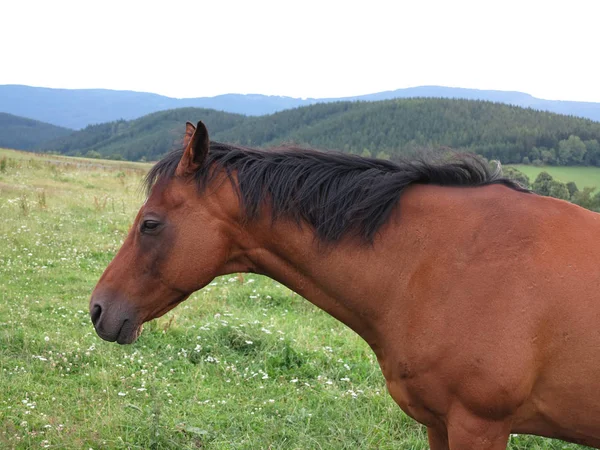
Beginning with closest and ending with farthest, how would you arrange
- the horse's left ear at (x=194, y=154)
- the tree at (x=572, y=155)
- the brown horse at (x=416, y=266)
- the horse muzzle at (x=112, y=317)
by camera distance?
1. the brown horse at (x=416, y=266)
2. the horse's left ear at (x=194, y=154)
3. the horse muzzle at (x=112, y=317)
4. the tree at (x=572, y=155)

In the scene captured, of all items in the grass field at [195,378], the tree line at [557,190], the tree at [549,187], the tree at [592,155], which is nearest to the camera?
the grass field at [195,378]

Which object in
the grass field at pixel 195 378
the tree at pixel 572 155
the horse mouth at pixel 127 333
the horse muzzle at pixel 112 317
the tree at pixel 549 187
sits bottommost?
the grass field at pixel 195 378

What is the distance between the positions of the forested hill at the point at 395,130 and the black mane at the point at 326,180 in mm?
254

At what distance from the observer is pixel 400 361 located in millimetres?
2629

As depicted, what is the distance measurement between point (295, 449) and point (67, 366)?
103 inches

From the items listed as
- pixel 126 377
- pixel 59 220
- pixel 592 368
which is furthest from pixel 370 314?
pixel 59 220

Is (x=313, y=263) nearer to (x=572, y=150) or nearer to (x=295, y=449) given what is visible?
(x=295, y=449)

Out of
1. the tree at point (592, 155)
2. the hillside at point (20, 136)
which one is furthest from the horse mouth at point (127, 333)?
the hillside at point (20, 136)

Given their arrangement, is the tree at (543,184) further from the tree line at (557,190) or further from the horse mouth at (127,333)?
the horse mouth at (127,333)

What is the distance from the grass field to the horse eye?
0.15 meters

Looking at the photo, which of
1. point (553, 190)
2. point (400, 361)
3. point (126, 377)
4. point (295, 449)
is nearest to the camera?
point (400, 361)

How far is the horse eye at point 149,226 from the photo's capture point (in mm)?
2797

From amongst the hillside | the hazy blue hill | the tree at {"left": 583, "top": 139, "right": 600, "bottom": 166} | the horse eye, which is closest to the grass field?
the horse eye

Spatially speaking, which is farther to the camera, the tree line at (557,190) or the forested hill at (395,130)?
the forested hill at (395,130)
